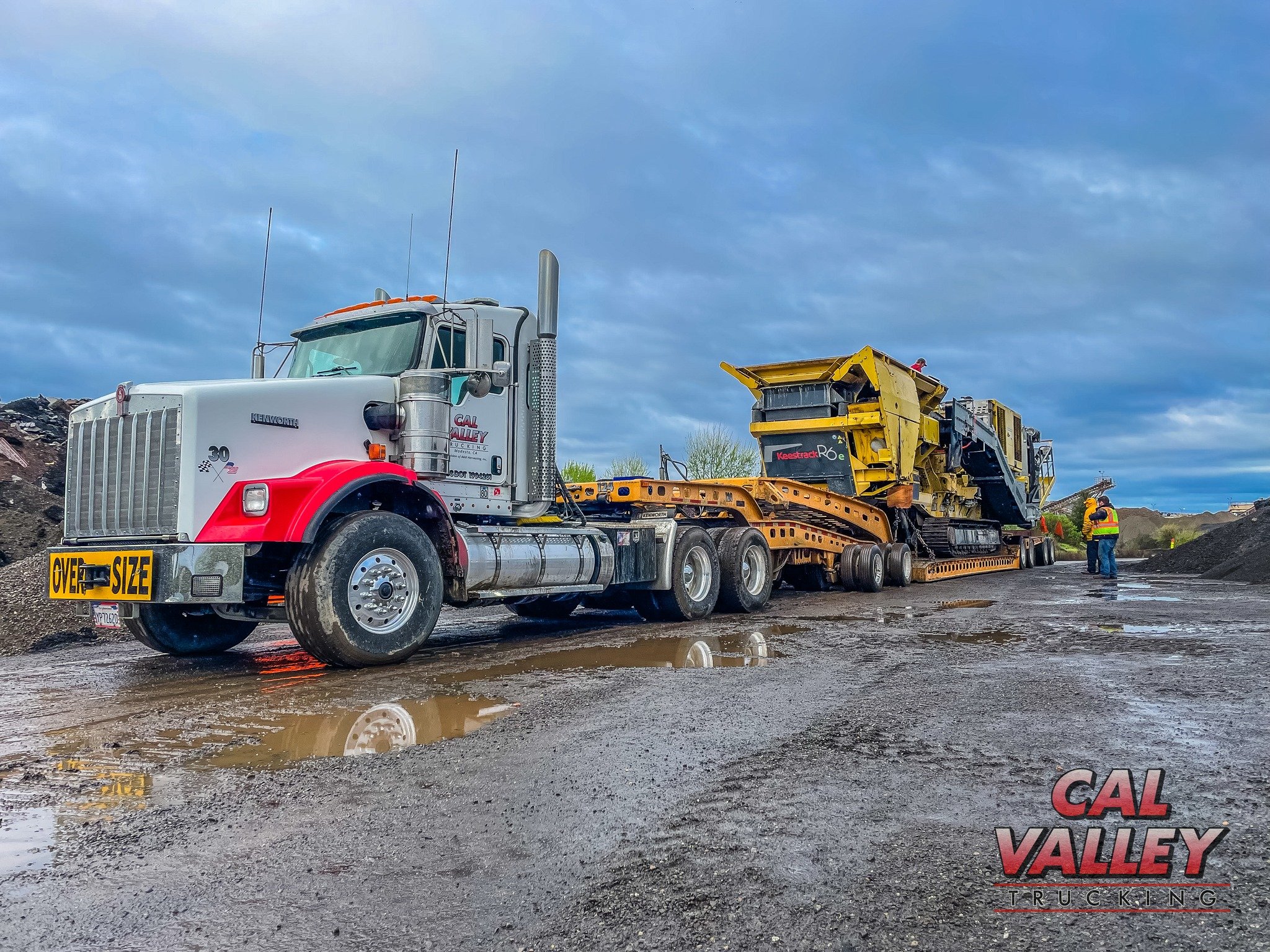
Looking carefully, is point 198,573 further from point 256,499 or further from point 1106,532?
point 1106,532

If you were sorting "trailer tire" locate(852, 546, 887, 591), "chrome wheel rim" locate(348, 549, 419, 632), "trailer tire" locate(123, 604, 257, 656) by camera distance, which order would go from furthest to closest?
1. "trailer tire" locate(852, 546, 887, 591)
2. "trailer tire" locate(123, 604, 257, 656)
3. "chrome wheel rim" locate(348, 549, 419, 632)

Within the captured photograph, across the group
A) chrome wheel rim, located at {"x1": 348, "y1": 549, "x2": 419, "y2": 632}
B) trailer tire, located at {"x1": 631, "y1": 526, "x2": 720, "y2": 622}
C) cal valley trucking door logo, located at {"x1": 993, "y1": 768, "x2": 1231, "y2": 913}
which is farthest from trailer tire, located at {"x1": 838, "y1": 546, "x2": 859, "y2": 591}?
cal valley trucking door logo, located at {"x1": 993, "y1": 768, "x2": 1231, "y2": 913}

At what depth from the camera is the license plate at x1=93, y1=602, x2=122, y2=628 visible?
670 cm

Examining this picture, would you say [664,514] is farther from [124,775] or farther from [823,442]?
[124,775]

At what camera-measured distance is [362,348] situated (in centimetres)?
823

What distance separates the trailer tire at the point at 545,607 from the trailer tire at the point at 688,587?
83 centimetres

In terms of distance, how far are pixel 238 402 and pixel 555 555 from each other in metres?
3.30

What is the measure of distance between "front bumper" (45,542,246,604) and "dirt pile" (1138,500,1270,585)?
18783mm

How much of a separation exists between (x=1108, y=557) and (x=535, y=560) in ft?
51.0

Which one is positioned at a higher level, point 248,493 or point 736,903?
point 248,493

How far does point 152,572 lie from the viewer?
6.39 m

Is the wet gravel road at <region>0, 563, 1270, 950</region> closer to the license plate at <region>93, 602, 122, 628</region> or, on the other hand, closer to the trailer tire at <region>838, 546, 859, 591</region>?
the license plate at <region>93, 602, 122, 628</region>

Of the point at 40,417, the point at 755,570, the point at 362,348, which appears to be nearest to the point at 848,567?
the point at 755,570

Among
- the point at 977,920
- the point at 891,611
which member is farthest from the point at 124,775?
the point at 891,611
